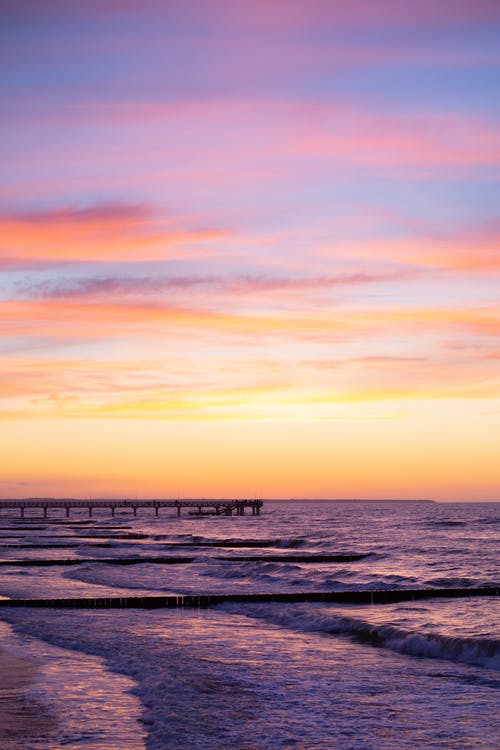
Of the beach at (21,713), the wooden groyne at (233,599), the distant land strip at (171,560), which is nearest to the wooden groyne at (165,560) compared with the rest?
the distant land strip at (171,560)

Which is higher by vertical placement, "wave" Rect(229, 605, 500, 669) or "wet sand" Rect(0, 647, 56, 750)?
"wet sand" Rect(0, 647, 56, 750)

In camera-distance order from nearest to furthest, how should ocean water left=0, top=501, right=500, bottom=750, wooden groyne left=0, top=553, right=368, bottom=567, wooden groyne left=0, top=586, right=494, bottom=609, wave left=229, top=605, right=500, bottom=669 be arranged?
ocean water left=0, top=501, right=500, bottom=750
wave left=229, top=605, right=500, bottom=669
wooden groyne left=0, top=586, right=494, bottom=609
wooden groyne left=0, top=553, right=368, bottom=567

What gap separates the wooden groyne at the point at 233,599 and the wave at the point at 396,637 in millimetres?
2297

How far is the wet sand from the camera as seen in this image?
13195mm

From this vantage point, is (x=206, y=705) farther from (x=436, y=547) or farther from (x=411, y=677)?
(x=436, y=547)

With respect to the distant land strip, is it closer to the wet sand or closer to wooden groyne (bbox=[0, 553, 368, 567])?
wooden groyne (bbox=[0, 553, 368, 567])

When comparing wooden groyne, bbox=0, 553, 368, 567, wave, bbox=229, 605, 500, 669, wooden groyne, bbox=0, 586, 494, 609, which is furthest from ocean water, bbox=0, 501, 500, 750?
wooden groyne, bbox=0, 553, 368, 567

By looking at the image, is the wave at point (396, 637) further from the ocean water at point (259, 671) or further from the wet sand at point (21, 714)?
the wet sand at point (21, 714)

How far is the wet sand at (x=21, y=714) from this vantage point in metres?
13.2

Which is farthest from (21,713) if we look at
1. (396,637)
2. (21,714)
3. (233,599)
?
(233,599)

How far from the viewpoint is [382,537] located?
94.3m

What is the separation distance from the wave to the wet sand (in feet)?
33.0

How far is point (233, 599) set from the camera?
109 ft

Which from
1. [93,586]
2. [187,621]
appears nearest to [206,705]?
[187,621]
